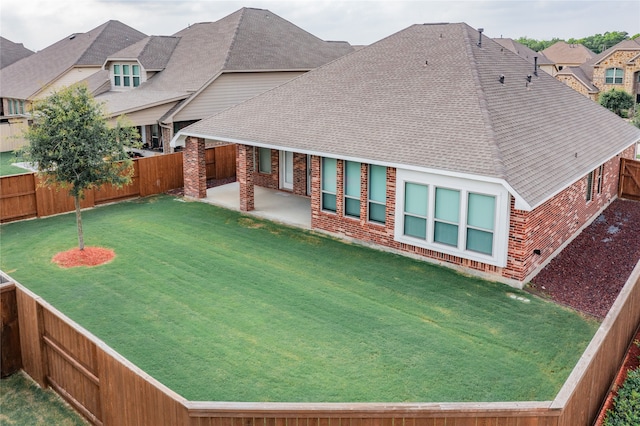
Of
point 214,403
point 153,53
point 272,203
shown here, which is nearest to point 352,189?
point 272,203

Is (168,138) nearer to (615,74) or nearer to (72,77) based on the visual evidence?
(72,77)

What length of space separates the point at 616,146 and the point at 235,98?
17.5 meters

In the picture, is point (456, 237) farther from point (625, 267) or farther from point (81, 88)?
point (81, 88)

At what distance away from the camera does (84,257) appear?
14984 millimetres

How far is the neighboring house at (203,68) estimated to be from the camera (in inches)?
1067

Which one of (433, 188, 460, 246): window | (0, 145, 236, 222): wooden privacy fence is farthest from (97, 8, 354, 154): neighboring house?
(433, 188, 460, 246): window

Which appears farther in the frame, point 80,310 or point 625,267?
point 625,267

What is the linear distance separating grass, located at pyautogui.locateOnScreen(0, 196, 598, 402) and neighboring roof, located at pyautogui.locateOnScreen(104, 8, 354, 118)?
13.7 meters

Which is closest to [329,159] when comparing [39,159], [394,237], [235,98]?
[394,237]

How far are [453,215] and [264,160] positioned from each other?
10149 mm

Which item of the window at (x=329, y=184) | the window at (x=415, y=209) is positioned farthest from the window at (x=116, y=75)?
the window at (x=415, y=209)

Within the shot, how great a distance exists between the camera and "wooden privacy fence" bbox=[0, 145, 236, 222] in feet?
60.4

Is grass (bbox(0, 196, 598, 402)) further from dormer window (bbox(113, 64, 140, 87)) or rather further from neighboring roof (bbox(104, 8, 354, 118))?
dormer window (bbox(113, 64, 140, 87))

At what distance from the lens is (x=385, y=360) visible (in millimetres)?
9820
